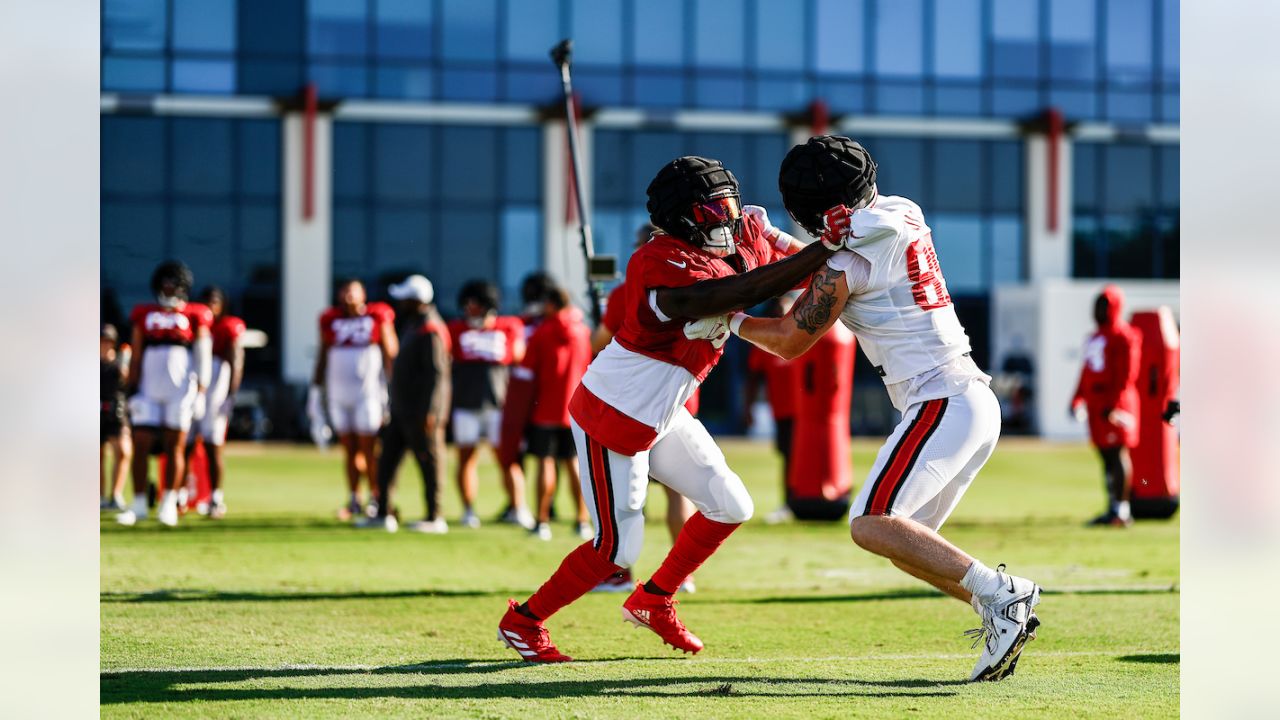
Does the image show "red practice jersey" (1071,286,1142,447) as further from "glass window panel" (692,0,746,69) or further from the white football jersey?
"glass window panel" (692,0,746,69)

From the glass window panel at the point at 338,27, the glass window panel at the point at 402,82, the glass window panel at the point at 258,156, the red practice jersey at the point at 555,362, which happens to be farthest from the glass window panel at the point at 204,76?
the red practice jersey at the point at 555,362

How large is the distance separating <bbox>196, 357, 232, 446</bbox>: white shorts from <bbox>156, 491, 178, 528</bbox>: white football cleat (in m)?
0.97

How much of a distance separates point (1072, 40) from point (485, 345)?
2442cm

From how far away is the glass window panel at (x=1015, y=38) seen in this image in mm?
33188

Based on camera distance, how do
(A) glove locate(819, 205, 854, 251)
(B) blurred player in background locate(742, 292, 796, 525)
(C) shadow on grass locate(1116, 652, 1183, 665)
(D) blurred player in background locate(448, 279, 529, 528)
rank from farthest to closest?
(B) blurred player in background locate(742, 292, 796, 525) → (D) blurred player in background locate(448, 279, 529, 528) → (C) shadow on grass locate(1116, 652, 1183, 665) → (A) glove locate(819, 205, 854, 251)

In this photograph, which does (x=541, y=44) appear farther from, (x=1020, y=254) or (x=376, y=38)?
(x=1020, y=254)

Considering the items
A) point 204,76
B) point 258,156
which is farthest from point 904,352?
point 204,76

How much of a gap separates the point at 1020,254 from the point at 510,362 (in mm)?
22976

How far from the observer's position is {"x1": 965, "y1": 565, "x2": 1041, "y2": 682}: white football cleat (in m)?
5.24

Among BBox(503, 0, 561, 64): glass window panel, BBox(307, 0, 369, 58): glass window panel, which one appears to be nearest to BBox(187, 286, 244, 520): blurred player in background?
BBox(307, 0, 369, 58): glass window panel

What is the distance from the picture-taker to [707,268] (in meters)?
5.60

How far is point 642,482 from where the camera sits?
579 cm

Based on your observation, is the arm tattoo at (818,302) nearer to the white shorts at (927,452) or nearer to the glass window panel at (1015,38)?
the white shorts at (927,452)
